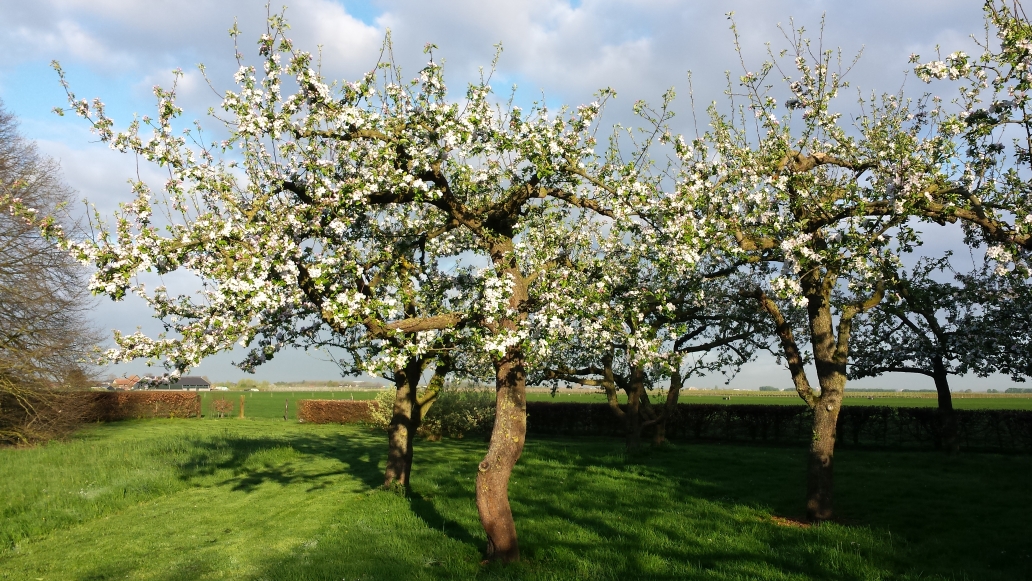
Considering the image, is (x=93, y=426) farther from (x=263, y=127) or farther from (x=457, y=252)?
(x=263, y=127)

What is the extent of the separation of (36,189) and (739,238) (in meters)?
28.6

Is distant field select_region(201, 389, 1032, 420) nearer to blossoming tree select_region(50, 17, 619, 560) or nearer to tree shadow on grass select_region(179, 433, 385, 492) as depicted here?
tree shadow on grass select_region(179, 433, 385, 492)

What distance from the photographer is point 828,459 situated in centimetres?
1385

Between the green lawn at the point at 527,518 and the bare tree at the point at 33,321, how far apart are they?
11.5ft

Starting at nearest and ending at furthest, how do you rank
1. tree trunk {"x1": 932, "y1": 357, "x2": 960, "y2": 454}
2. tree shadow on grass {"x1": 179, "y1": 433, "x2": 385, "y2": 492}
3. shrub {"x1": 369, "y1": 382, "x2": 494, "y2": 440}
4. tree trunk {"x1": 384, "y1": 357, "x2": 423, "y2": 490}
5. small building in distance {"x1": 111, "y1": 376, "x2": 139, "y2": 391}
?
1. tree trunk {"x1": 384, "y1": 357, "x2": 423, "y2": 490}
2. tree shadow on grass {"x1": 179, "y1": 433, "x2": 385, "y2": 492}
3. tree trunk {"x1": 932, "y1": 357, "x2": 960, "y2": 454}
4. shrub {"x1": 369, "y1": 382, "x2": 494, "y2": 440}
5. small building in distance {"x1": 111, "y1": 376, "x2": 139, "y2": 391}

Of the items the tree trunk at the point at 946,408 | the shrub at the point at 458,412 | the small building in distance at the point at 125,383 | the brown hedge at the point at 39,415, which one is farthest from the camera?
the small building in distance at the point at 125,383

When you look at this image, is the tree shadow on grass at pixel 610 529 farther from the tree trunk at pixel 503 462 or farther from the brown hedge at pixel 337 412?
the brown hedge at pixel 337 412

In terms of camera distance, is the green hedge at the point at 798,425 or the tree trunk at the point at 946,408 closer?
the tree trunk at the point at 946,408

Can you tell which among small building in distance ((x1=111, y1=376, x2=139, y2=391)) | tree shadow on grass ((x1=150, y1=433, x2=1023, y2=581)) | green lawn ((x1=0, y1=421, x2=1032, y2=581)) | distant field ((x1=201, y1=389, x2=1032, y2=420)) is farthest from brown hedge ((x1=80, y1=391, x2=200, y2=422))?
tree shadow on grass ((x1=150, y1=433, x2=1023, y2=581))

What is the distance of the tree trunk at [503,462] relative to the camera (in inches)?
400

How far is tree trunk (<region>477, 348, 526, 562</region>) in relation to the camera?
10.2 metres

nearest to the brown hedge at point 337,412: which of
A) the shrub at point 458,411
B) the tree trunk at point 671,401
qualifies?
the shrub at point 458,411

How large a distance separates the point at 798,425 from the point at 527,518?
21.8 m

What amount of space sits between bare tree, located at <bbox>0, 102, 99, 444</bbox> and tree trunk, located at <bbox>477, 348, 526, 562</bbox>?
23648 mm
